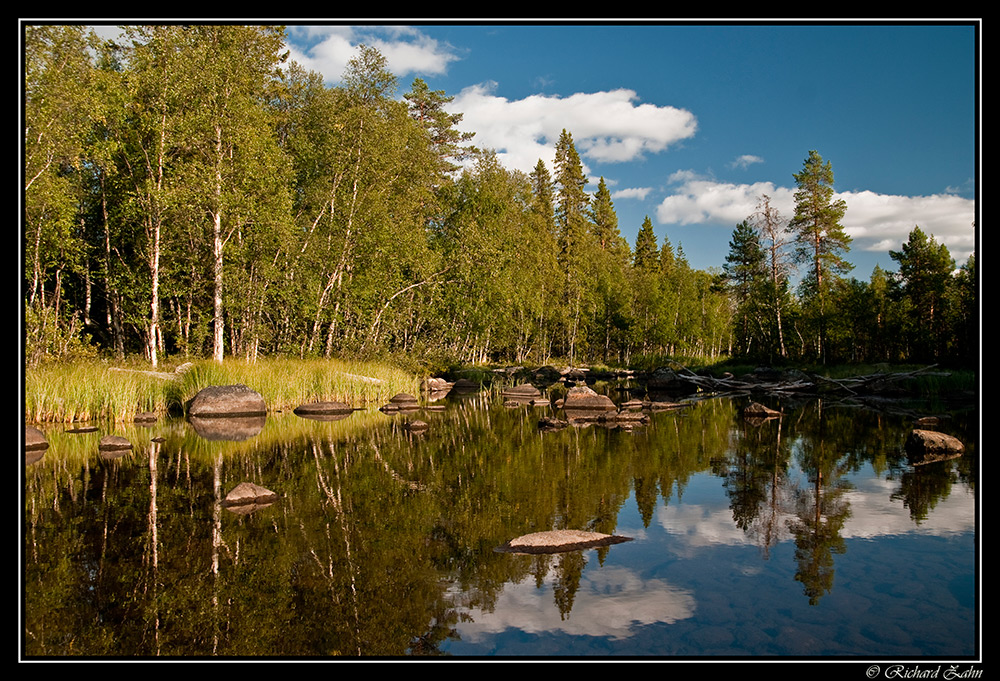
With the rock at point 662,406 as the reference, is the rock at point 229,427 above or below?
above

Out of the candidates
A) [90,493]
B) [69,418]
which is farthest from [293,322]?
[90,493]

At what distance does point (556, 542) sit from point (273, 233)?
69.9ft

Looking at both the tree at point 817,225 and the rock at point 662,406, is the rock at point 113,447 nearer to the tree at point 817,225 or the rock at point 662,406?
the rock at point 662,406

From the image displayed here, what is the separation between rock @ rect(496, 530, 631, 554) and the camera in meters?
7.02

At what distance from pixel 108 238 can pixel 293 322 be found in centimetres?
799

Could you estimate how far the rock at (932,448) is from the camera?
1313 cm

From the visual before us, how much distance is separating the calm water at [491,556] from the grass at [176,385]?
4900mm

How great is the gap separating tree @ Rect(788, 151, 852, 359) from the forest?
18 cm

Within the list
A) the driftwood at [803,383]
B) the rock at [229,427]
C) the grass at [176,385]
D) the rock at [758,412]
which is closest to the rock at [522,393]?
the grass at [176,385]

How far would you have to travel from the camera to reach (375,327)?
1236 inches

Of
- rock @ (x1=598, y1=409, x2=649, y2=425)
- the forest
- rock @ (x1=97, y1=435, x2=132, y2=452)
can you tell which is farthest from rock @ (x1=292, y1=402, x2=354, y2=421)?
rock @ (x1=598, y1=409, x2=649, y2=425)

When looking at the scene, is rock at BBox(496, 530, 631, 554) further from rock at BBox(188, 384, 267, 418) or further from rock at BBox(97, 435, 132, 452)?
rock at BBox(188, 384, 267, 418)

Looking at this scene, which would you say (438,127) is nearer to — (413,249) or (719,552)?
(413,249)

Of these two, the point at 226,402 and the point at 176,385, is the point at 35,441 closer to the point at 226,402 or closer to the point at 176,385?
the point at 226,402
